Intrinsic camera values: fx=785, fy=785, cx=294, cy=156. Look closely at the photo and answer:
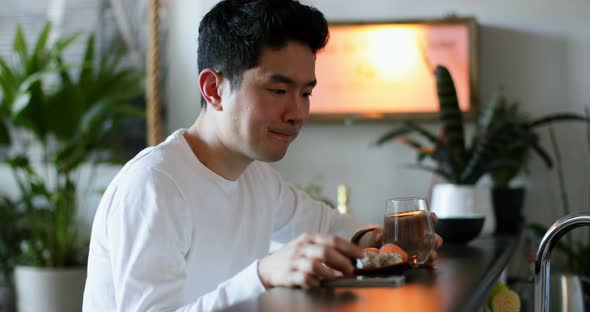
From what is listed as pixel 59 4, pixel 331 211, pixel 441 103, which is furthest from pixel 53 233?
pixel 331 211

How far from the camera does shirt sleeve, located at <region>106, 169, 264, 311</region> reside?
1.26 meters

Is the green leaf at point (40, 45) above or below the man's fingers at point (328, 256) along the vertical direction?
above

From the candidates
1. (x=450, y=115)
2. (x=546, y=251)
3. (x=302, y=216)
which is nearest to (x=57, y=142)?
(x=450, y=115)

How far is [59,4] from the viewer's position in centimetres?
439

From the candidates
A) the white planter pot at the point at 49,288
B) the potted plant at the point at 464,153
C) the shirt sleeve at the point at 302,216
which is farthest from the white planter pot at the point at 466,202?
the white planter pot at the point at 49,288

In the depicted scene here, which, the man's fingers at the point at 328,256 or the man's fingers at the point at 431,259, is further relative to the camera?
the man's fingers at the point at 431,259

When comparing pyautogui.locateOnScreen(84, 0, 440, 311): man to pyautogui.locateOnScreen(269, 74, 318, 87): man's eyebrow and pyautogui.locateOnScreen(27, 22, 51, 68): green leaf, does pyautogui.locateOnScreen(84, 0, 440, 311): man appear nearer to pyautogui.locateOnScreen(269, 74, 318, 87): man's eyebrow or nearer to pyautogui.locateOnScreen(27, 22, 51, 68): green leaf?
pyautogui.locateOnScreen(269, 74, 318, 87): man's eyebrow

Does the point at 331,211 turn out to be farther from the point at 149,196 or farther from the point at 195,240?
the point at 149,196

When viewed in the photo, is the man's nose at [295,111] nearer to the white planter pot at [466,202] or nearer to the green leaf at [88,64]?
the white planter pot at [466,202]

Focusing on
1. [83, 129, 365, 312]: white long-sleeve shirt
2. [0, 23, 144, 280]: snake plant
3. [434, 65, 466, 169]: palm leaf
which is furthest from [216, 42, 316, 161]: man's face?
[0, 23, 144, 280]: snake plant

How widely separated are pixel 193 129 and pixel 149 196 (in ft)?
1.11

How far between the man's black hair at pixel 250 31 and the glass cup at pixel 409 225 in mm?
415

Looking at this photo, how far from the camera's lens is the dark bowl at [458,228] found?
2.21 meters

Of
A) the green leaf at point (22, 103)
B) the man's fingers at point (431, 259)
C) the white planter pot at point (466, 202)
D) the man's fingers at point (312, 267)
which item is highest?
the green leaf at point (22, 103)
